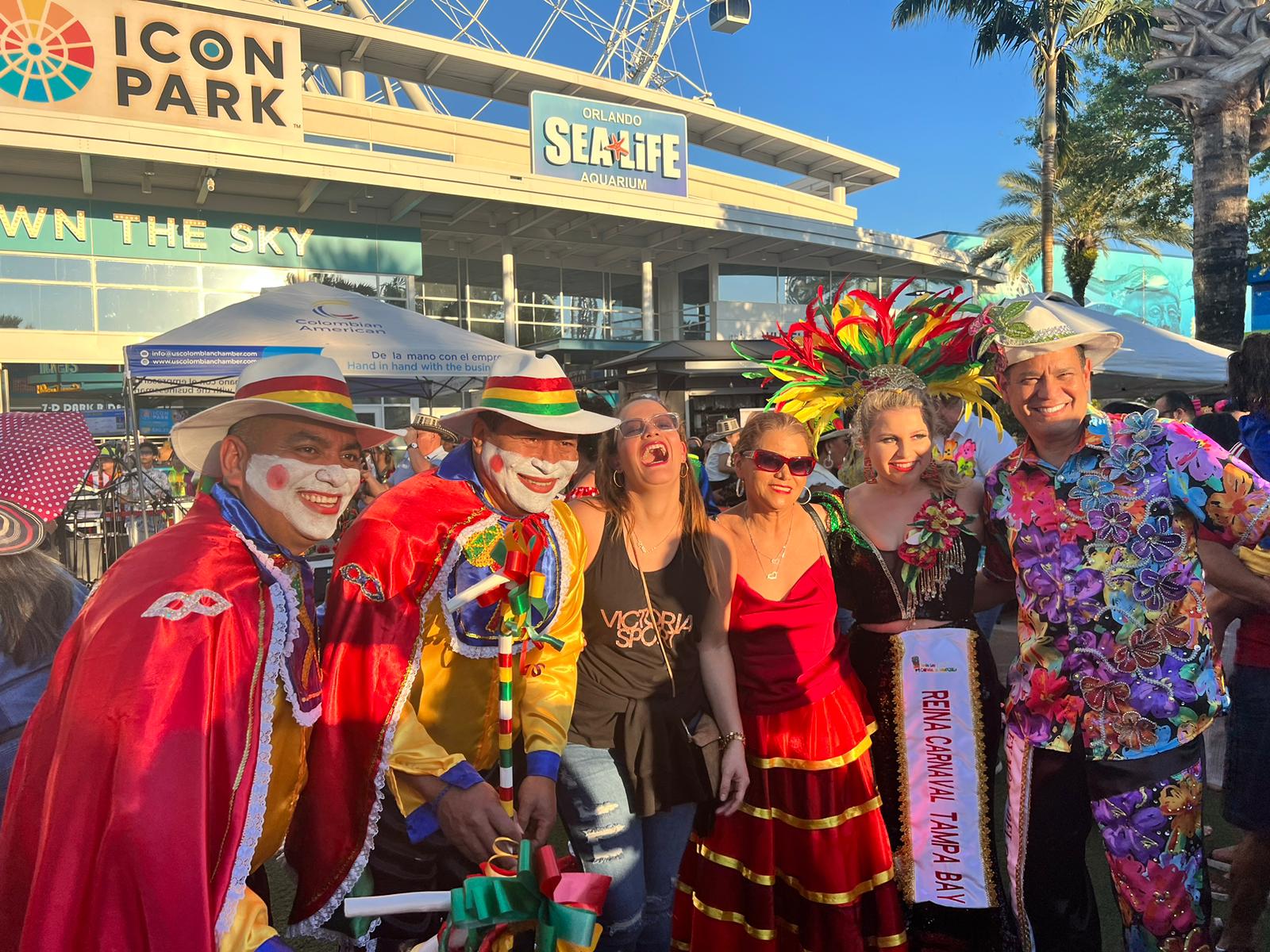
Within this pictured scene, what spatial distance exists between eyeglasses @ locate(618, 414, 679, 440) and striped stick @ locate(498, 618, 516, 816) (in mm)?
825

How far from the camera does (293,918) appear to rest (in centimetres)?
192

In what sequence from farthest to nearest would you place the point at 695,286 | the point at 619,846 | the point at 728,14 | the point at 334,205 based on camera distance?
the point at 728,14 → the point at 695,286 → the point at 334,205 → the point at 619,846

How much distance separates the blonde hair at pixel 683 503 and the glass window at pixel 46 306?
47.6ft

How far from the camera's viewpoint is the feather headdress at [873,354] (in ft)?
10.7

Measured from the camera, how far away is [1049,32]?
17922mm

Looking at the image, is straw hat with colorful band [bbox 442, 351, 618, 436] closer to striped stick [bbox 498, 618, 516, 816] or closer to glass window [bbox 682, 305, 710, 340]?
striped stick [bbox 498, 618, 516, 816]

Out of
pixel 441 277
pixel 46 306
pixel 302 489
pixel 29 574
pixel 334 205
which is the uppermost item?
pixel 334 205

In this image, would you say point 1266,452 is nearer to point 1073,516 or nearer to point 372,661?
point 1073,516

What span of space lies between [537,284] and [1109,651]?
63.7 feet

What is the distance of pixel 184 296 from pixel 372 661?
15.0 metres

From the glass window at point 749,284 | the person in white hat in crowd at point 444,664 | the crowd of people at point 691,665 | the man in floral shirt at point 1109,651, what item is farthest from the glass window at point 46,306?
the man in floral shirt at point 1109,651

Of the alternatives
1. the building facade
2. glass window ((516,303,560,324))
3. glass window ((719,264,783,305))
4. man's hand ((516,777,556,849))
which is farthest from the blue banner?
glass window ((719,264,783,305))

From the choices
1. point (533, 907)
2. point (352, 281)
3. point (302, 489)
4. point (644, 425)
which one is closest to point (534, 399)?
point (644, 425)

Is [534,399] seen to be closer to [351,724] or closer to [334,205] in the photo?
[351,724]
